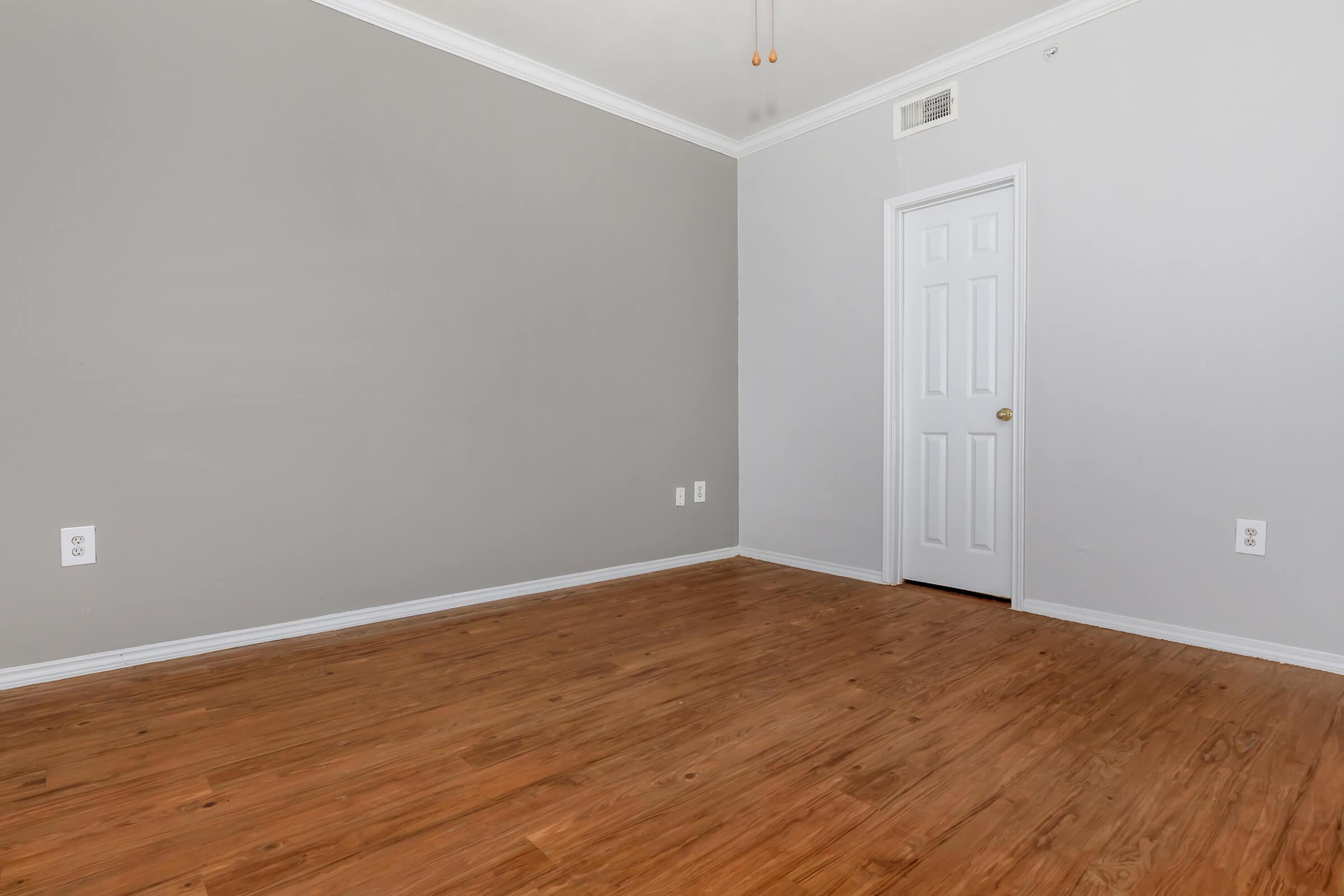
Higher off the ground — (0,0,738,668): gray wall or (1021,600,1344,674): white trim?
(0,0,738,668): gray wall

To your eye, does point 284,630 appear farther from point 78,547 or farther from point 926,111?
point 926,111

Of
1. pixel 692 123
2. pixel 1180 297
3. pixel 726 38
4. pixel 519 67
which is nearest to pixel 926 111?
pixel 726 38

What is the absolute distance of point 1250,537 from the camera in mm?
2502

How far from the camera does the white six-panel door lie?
3.25 metres

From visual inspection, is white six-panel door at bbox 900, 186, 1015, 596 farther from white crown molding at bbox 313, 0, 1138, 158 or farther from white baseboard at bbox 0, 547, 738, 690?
white baseboard at bbox 0, 547, 738, 690

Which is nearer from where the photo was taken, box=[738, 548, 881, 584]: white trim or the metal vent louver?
the metal vent louver

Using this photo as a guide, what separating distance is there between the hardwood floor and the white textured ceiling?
2.68m

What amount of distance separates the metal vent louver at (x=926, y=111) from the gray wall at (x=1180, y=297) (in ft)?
0.20

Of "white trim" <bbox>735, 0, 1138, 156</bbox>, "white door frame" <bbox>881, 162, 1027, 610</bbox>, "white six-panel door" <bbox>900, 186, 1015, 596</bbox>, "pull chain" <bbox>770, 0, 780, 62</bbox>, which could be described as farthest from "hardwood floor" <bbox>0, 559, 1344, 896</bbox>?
"white trim" <bbox>735, 0, 1138, 156</bbox>

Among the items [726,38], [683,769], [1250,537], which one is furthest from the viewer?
[726,38]

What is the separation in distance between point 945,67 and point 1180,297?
1.59 m

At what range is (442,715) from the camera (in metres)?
2.04

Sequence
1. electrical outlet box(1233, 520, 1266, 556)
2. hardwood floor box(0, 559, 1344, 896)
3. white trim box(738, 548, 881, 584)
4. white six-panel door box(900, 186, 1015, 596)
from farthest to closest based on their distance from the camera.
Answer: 1. white trim box(738, 548, 881, 584)
2. white six-panel door box(900, 186, 1015, 596)
3. electrical outlet box(1233, 520, 1266, 556)
4. hardwood floor box(0, 559, 1344, 896)

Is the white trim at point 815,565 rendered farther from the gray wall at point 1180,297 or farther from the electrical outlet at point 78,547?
the electrical outlet at point 78,547
